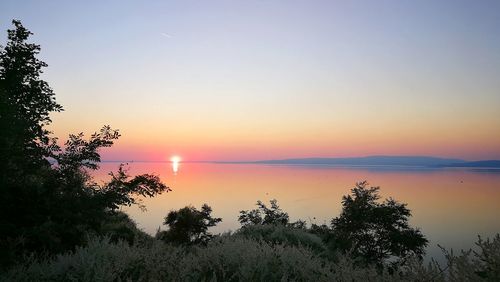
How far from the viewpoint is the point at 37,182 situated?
1004 cm

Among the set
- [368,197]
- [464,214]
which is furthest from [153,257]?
[464,214]

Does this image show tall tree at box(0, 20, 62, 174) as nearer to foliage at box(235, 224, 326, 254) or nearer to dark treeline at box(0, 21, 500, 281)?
dark treeline at box(0, 21, 500, 281)

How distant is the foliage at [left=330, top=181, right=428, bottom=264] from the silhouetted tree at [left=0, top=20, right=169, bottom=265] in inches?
656

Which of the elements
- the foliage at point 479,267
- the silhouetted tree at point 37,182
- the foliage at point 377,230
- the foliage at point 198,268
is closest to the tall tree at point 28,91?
the silhouetted tree at point 37,182

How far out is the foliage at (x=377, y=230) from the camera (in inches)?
933

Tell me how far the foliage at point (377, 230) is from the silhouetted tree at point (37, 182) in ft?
54.7

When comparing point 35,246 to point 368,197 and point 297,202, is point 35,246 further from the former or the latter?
point 297,202

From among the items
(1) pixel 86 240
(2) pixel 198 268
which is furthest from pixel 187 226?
(2) pixel 198 268

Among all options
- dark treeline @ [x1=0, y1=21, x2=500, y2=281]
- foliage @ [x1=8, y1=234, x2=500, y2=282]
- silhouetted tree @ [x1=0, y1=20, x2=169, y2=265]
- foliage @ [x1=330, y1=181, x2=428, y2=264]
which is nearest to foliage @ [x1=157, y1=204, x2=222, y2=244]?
dark treeline @ [x1=0, y1=21, x2=500, y2=281]

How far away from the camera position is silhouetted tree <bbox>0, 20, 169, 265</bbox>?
316 inches

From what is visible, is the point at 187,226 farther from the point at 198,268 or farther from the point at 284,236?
the point at 198,268

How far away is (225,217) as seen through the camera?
6450cm

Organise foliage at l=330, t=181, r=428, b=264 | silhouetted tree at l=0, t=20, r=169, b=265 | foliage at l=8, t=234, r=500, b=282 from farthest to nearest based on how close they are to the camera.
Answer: foliage at l=330, t=181, r=428, b=264 < silhouetted tree at l=0, t=20, r=169, b=265 < foliage at l=8, t=234, r=500, b=282

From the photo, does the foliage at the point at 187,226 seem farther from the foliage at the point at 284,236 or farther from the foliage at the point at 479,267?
the foliage at the point at 479,267
